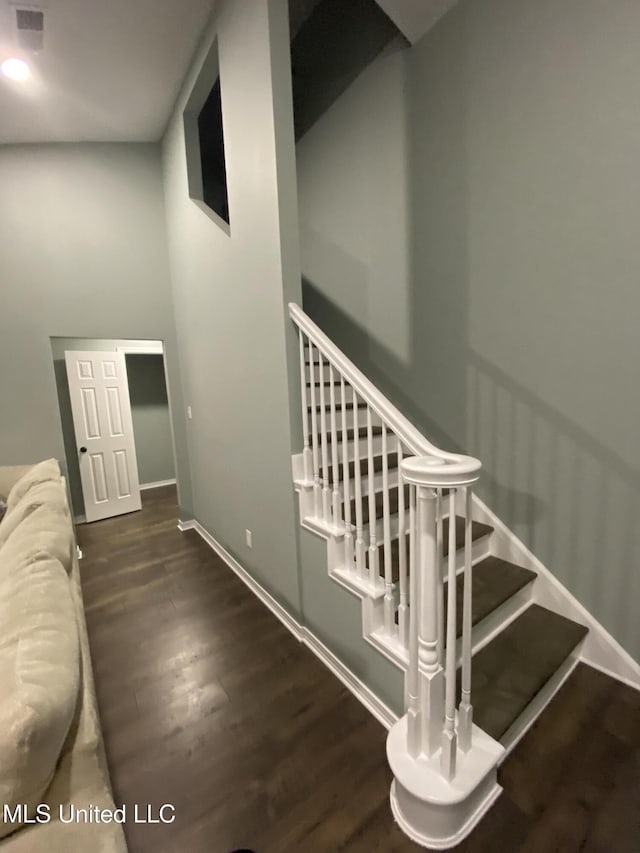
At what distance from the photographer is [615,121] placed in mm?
1622

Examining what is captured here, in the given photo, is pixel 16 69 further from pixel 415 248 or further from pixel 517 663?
pixel 517 663

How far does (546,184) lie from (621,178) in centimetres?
33

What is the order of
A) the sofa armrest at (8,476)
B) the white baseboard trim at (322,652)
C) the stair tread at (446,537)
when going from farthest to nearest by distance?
1. the sofa armrest at (8,476)
2. the stair tread at (446,537)
3. the white baseboard trim at (322,652)

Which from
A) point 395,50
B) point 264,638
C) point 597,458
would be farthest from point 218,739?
point 395,50

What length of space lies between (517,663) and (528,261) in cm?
195

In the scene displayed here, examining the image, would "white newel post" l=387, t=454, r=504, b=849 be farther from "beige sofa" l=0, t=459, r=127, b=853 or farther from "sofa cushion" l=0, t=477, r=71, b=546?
"sofa cushion" l=0, t=477, r=71, b=546

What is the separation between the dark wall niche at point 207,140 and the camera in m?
2.62

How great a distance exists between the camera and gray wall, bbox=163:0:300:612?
1.87m

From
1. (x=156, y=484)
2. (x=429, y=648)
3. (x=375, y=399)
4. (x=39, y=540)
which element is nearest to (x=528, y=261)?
(x=375, y=399)

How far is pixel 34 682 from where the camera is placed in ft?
2.89

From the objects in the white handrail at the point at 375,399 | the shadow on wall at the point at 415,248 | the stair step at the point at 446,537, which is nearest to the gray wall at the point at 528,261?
the shadow on wall at the point at 415,248

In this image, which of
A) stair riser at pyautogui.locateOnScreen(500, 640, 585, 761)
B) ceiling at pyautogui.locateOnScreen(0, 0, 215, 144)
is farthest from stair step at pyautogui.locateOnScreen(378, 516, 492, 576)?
ceiling at pyautogui.locateOnScreen(0, 0, 215, 144)

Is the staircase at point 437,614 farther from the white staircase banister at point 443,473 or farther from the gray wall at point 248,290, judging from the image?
the gray wall at point 248,290

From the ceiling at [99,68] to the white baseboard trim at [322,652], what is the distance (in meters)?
3.54
